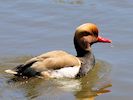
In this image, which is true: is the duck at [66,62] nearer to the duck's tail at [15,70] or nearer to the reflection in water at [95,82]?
the duck's tail at [15,70]

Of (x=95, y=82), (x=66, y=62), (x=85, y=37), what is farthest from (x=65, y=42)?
(x=95, y=82)

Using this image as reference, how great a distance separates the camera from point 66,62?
9.80 meters

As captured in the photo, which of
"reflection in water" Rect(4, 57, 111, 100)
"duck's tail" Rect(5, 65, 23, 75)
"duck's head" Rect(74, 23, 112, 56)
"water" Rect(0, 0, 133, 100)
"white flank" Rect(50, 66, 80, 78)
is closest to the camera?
"reflection in water" Rect(4, 57, 111, 100)

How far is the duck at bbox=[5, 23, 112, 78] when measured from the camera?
9.61 metres

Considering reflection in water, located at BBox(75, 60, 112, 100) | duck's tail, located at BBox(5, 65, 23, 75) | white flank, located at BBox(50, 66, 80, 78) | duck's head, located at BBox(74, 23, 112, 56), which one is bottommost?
reflection in water, located at BBox(75, 60, 112, 100)

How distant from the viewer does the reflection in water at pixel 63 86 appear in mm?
9141

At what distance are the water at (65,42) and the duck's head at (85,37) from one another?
1.47 feet

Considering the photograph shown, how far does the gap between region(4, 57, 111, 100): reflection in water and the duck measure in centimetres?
11

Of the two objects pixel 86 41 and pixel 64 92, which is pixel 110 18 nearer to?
pixel 86 41

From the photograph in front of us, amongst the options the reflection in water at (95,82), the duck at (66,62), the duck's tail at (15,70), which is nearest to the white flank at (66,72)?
the duck at (66,62)

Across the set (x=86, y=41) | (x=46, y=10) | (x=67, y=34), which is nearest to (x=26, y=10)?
(x=46, y=10)

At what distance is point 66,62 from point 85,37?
0.79 metres

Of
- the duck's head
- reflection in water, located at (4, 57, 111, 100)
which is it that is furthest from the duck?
reflection in water, located at (4, 57, 111, 100)

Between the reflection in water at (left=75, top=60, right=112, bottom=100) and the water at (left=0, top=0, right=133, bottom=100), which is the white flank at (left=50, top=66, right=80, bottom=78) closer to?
the water at (left=0, top=0, right=133, bottom=100)
